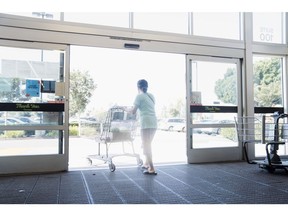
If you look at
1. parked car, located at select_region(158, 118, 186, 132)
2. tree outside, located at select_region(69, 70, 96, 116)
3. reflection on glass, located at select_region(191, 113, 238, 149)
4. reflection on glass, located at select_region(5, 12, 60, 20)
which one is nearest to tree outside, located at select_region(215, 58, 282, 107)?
reflection on glass, located at select_region(191, 113, 238, 149)

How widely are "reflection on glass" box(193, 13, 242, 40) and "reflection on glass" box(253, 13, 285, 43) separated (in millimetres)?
436

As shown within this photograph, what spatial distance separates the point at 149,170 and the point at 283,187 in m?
1.88

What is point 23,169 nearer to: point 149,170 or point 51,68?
point 51,68

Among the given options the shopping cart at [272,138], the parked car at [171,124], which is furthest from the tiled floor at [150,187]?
the parked car at [171,124]

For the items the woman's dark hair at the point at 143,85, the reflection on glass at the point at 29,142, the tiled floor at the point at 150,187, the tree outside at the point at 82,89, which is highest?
the tree outside at the point at 82,89

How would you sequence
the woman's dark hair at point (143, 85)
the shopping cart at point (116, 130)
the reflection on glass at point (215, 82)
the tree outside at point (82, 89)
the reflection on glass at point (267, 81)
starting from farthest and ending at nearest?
the tree outside at point (82, 89) < the reflection on glass at point (267, 81) < the reflection on glass at point (215, 82) < the shopping cart at point (116, 130) < the woman's dark hair at point (143, 85)

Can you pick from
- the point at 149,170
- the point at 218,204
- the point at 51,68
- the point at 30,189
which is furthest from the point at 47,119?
the point at 218,204

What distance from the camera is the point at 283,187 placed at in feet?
10.8

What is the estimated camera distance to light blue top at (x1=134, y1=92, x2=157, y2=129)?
13.4 ft

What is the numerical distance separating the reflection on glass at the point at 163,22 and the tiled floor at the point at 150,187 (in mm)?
2624

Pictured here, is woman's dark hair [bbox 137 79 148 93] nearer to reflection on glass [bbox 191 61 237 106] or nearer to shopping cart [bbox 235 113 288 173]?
reflection on glass [bbox 191 61 237 106]

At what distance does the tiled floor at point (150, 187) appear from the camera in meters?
2.80

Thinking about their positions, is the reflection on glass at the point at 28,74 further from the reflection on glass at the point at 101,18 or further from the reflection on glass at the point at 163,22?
the reflection on glass at the point at 163,22

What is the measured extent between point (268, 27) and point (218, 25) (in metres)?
1.27
